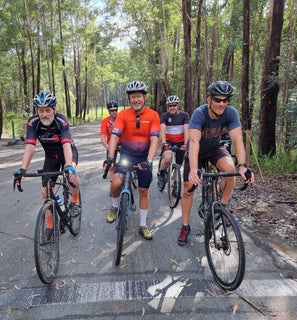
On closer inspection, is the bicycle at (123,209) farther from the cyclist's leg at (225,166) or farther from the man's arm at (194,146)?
the cyclist's leg at (225,166)

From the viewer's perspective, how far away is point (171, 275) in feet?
11.0

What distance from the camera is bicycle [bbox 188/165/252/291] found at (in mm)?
2910

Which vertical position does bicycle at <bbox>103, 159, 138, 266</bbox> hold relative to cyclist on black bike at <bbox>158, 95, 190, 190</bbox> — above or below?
below

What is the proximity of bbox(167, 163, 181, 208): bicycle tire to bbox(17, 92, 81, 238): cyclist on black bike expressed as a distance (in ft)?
7.42

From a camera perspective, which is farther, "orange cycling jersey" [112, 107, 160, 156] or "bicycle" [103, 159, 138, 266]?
"orange cycling jersey" [112, 107, 160, 156]

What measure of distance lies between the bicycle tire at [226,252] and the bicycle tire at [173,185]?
220cm

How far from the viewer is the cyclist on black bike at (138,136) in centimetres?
409

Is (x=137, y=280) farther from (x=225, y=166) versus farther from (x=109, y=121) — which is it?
(x=109, y=121)

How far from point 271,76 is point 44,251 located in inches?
340

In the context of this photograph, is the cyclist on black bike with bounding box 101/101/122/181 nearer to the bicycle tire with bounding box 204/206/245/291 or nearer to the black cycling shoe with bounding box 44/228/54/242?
the black cycling shoe with bounding box 44/228/54/242

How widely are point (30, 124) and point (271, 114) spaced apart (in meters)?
8.22

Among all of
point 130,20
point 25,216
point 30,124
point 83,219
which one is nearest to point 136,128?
point 30,124

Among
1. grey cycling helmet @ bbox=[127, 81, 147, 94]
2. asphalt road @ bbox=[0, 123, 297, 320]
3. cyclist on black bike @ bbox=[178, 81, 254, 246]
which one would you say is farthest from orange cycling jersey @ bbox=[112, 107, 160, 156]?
asphalt road @ bbox=[0, 123, 297, 320]

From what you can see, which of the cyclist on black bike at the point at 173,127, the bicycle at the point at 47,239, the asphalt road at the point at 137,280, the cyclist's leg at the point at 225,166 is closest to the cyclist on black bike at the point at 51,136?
the bicycle at the point at 47,239
